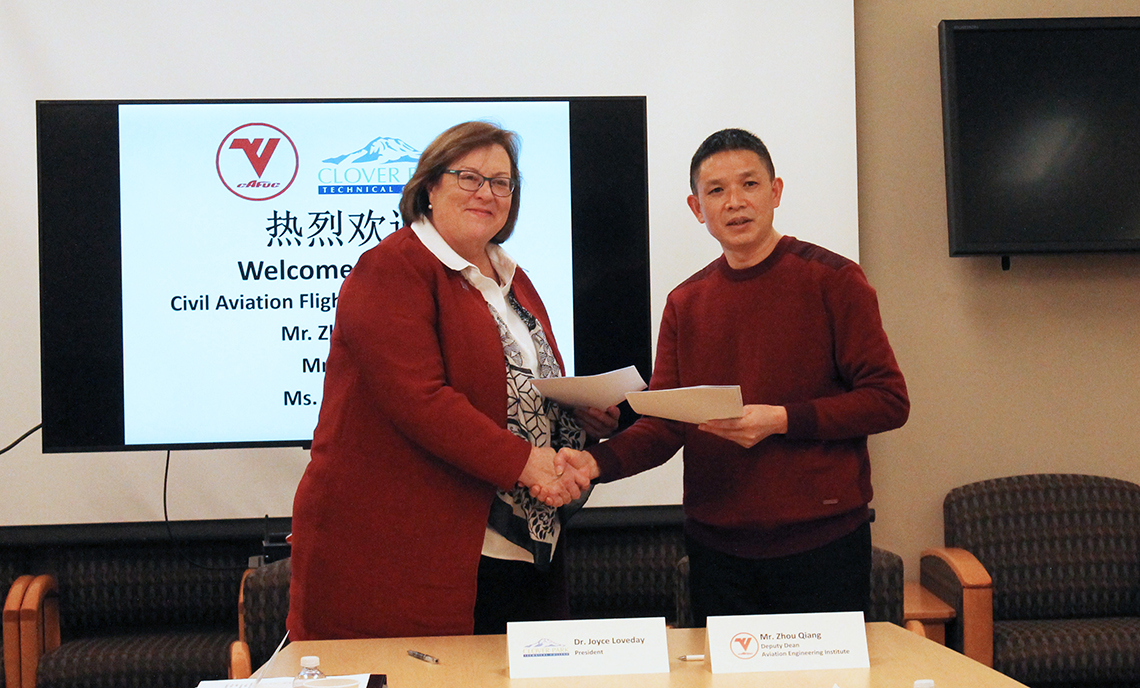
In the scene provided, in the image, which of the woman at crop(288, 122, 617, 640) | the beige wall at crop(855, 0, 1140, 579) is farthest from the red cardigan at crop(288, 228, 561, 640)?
the beige wall at crop(855, 0, 1140, 579)

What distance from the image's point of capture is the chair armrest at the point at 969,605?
2861 millimetres

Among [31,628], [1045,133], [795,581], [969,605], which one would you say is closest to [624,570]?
[969,605]

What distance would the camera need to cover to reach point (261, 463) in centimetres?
311

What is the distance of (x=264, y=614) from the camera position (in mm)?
2422

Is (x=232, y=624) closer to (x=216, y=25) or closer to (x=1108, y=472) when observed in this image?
(x=216, y=25)

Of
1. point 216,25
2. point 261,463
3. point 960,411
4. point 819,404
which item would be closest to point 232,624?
point 261,463

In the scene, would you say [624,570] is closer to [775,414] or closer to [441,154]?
[775,414]

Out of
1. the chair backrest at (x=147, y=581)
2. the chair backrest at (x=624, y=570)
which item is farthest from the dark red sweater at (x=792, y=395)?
the chair backrest at (x=147, y=581)

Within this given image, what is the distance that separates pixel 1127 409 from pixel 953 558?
0.98 metres

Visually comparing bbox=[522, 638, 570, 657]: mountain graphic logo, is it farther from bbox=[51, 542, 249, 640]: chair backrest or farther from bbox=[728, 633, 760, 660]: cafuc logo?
bbox=[51, 542, 249, 640]: chair backrest

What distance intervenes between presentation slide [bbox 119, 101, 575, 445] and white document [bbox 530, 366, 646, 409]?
3.07ft

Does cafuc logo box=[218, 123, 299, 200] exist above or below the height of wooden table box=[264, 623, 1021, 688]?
above

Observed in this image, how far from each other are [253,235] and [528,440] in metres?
1.37

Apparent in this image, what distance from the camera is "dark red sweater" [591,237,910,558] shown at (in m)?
1.88
